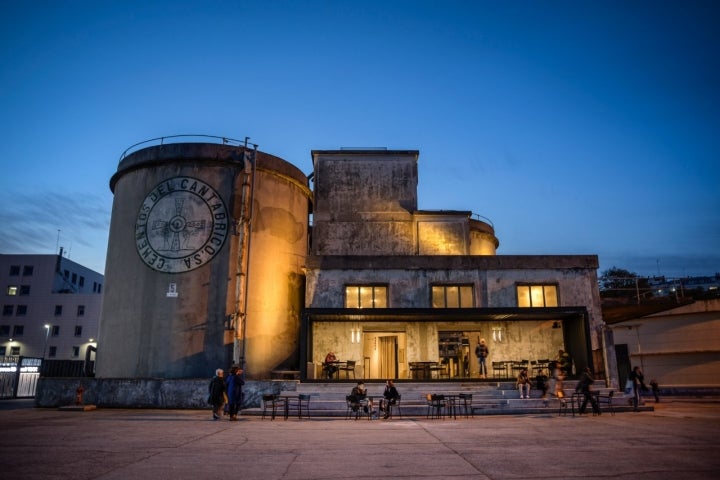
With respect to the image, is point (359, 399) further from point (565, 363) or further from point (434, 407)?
point (565, 363)

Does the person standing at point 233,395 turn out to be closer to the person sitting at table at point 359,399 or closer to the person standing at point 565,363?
the person sitting at table at point 359,399

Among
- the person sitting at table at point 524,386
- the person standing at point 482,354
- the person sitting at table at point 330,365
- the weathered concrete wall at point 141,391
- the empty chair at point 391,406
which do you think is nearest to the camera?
the empty chair at point 391,406

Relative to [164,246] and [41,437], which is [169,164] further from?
[41,437]

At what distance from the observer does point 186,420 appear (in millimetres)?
16219

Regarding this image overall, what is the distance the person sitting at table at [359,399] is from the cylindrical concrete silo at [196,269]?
8.23m

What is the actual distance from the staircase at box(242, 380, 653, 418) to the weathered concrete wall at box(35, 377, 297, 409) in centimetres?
79

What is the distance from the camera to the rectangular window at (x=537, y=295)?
25.1m

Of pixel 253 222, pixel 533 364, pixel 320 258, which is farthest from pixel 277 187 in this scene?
pixel 533 364

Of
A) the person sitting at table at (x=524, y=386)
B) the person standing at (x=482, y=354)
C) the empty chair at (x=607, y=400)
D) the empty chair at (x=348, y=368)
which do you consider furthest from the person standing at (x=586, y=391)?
the empty chair at (x=348, y=368)

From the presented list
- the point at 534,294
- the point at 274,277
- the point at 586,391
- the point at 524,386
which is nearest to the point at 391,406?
the point at 524,386

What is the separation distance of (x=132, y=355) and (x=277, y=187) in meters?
11.0

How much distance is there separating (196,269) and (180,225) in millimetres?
2329

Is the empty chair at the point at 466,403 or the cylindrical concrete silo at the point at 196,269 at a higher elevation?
the cylindrical concrete silo at the point at 196,269

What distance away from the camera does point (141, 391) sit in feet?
71.7
